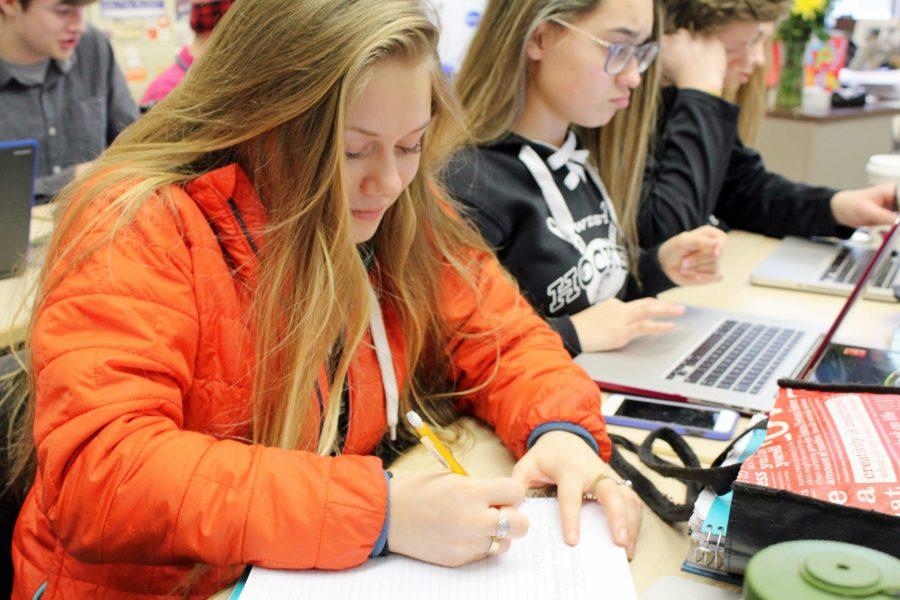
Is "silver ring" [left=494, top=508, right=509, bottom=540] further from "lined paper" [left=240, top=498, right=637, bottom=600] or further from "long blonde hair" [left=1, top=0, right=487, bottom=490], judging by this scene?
"long blonde hair" [left=1, top=0, right=487, bottom=490]

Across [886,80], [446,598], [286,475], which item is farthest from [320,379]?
[886,80]

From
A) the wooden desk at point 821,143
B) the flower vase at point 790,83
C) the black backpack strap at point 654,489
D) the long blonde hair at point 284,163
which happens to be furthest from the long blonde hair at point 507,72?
the flower vase at point 790,83

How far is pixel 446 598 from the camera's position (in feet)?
2.45

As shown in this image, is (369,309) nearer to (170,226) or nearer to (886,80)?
(170,226)

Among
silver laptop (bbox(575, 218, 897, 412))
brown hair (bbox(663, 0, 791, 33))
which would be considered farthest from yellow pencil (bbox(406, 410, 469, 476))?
brown hair (bbox(663, 0, 791, 33))

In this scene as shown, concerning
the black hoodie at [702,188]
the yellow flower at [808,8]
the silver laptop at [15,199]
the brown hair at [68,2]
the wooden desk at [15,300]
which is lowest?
the wooden desk at [15,300]

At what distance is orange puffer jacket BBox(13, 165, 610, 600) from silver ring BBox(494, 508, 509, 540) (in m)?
0.10

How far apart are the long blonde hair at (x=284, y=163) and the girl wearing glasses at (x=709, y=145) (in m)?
1.02

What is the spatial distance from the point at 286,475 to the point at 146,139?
42 centimetres

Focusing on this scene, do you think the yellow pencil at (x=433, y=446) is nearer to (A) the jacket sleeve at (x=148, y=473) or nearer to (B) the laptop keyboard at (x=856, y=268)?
(A) the jacket sleeve at (x=148, y=473)

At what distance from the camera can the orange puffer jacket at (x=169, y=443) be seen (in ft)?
2.52

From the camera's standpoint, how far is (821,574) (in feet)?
1.72

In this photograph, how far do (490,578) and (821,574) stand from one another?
12.4 inches

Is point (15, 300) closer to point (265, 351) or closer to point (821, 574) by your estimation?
point (265, 351)
